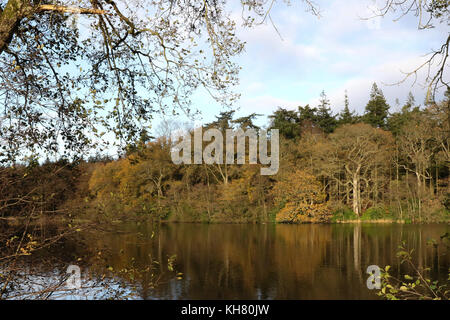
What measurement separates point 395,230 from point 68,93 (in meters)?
23.5

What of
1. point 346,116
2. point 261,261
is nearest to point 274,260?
point 261,261

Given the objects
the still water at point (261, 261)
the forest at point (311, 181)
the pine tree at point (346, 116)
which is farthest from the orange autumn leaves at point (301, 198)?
the pine tree at point (346, 116)

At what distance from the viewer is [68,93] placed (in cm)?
442

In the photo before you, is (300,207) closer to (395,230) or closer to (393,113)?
(395,230)

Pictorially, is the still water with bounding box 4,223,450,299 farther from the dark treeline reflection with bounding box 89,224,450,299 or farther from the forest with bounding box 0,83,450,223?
the forest with bounding box 0,83,450,223

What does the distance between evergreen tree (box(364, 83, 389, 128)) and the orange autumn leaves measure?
12793 mm

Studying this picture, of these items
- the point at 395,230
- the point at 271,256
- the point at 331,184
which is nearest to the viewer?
the point at 271,256

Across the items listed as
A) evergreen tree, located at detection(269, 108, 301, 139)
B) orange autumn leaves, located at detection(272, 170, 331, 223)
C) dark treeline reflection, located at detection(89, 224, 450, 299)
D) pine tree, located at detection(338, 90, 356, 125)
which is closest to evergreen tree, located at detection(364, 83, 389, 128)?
pine tree, located at detection(338, 90, 356, 125)

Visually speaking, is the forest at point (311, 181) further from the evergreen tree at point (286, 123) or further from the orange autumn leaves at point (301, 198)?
the evergreen tree at point (286, 123)

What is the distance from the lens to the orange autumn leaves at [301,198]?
1169 inches

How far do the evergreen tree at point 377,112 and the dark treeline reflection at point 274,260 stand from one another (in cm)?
1719

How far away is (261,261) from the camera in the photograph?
15.2m

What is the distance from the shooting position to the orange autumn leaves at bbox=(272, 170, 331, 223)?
29.7 metres
